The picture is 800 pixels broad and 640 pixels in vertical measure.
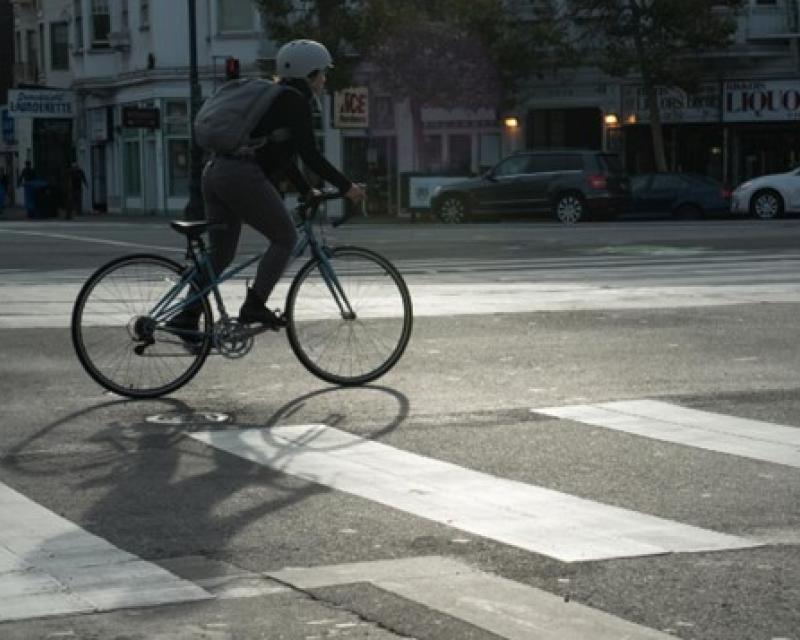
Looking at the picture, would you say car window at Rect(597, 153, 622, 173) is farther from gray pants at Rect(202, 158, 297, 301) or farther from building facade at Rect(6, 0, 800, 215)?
gray pants at Rect(202, 158, 297, 301)

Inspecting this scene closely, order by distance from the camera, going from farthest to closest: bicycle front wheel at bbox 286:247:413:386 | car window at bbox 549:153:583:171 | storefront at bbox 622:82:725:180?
storefront at bbox 622:82:725:180, car window at bbox 549:153:583:171, bicycle front wheel at bbox 286:247:413:386

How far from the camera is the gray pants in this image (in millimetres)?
9820

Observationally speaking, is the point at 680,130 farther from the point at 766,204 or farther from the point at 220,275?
the point at 220,275

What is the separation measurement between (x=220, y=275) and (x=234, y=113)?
849mm

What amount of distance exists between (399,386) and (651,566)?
4331mm

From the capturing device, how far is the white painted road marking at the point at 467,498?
6.07 meters

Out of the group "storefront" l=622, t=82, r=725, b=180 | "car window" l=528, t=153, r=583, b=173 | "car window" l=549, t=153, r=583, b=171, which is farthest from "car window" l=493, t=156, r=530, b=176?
"storefront" l=622, t=82, r=725, b=180

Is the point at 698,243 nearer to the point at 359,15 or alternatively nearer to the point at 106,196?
the point at 359,15

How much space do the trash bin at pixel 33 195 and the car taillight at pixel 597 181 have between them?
20.9m

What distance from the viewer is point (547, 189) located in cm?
4250

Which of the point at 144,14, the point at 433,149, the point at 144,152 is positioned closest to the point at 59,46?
the point at 144,14

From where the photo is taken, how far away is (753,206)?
41.8m

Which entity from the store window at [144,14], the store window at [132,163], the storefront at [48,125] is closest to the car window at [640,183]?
the store window at [144,14]

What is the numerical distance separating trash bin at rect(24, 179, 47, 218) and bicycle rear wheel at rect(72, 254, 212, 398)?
47.8 metres
